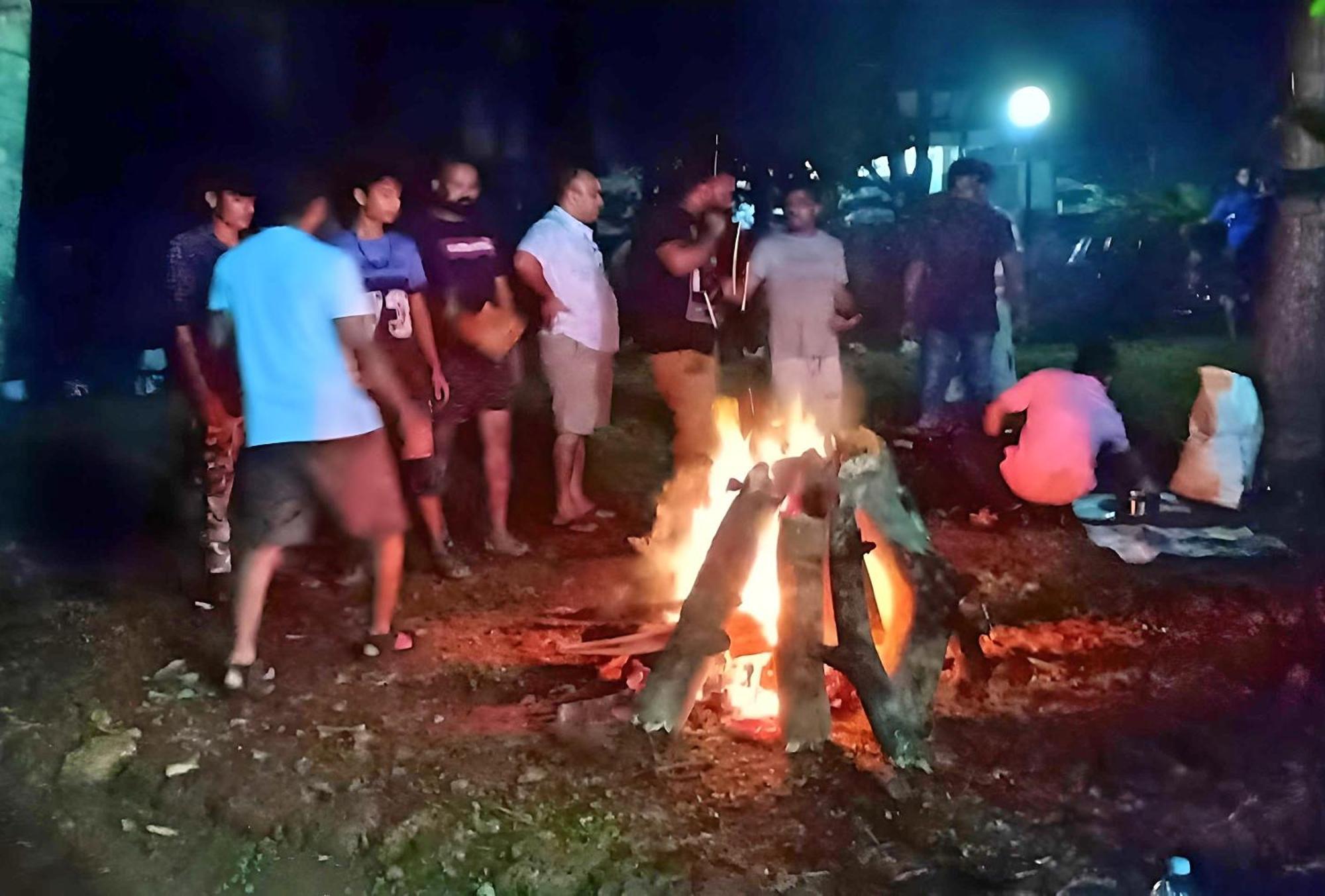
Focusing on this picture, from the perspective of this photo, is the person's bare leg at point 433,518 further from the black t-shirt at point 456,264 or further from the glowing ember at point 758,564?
the glowing ember at point 758,564

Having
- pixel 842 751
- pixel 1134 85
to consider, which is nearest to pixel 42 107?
pixel 842 751

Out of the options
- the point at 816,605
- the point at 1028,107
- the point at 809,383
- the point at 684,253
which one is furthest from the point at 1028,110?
the point at 816,605

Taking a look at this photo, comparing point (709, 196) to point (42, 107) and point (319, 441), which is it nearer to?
point (319, 441)

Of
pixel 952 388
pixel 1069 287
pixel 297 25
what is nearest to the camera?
pixel 952 388

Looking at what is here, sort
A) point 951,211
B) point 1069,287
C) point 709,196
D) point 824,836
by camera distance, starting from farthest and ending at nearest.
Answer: point 1069,287 < point 951,211 < point 709,196 < point 824,836

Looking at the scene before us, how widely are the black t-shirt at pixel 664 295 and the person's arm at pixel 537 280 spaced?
1.65 feet

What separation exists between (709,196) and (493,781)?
3.87m

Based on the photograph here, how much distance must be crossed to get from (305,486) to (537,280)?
88.8 inches

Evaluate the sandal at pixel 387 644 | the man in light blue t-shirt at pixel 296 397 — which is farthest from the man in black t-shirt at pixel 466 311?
the man in light blue t-shirt at pixel 296 397

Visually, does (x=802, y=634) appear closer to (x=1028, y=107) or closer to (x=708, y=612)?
(x=708, y=612)

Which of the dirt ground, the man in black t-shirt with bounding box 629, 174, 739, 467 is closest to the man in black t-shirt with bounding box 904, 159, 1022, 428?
the man in black t-shirt with bounding box 629, 174, 739, 467

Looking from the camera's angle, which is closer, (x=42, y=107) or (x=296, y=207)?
(x=296, y=207)

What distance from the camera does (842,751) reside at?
4.22 meters

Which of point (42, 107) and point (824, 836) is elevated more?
point (42, 107)
